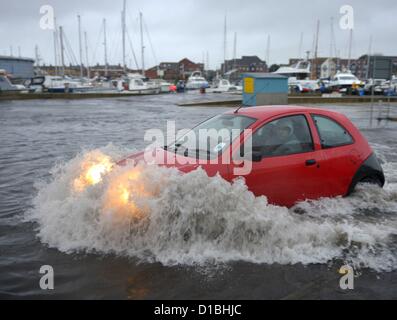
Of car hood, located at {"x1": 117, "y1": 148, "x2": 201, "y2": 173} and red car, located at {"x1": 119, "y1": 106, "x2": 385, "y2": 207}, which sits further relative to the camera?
red car, located at {"x1": 119, "y1": 106, "x2": 385, "y2": 207}

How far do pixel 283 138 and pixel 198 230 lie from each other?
6.13 feet

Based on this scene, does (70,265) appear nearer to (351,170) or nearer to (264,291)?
(264,291)

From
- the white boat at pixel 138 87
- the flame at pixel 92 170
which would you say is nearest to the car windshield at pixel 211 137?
the flame at pixel 92 170

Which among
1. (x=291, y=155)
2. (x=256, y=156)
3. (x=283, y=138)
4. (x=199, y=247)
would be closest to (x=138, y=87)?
(x=283, y=138)

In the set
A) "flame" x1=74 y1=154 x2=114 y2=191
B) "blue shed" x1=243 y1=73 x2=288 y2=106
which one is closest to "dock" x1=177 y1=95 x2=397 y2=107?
"blue shed" x1=243 y1=73 x2=288 y2=106

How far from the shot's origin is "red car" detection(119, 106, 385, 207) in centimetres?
534

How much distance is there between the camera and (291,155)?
5.68m

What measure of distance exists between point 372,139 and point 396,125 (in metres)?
5.10

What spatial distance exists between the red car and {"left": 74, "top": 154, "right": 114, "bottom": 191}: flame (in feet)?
1.41

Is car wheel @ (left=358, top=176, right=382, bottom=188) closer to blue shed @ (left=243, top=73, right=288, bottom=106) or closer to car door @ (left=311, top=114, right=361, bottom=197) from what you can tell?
car door @ (left=311, top=114, right=361, bottom=197)

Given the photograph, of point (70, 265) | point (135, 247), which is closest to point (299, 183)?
point (135, 247)

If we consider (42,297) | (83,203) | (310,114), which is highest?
(310,114)
